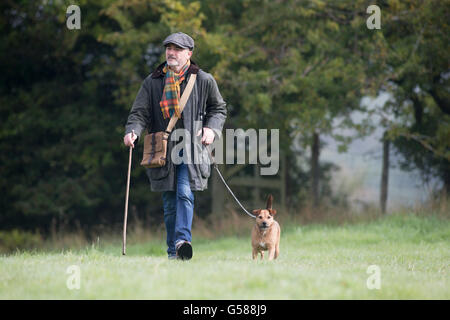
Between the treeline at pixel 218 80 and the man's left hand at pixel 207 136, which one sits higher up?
the treeline at pixel 218 80

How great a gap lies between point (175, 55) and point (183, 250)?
6.64 feet

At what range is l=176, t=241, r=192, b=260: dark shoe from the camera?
6098 millimetres

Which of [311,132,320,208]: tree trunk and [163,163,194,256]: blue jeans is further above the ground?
[311,132,320,208]: tree trunk

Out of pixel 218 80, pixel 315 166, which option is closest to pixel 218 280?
pixel 218 80

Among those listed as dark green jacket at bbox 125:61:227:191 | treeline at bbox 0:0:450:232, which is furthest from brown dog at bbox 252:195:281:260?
treeline at bbox 0:0:450:232

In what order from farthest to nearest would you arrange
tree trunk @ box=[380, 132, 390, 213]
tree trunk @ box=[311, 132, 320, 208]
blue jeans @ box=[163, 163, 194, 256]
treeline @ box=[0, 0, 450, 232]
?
tree trunk @ box=[311, 132, 320, 208] → tree trunk @ box=[380, 132, 390, 213] → treeline @ box=[0, 0, 450, 232] → blue jeans @ box=[163, 163, 194, 256]

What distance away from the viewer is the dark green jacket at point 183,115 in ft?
20.8

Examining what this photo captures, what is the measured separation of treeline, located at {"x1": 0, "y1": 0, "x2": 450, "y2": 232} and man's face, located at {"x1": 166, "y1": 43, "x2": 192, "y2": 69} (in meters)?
5.55

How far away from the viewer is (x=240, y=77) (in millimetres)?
12219

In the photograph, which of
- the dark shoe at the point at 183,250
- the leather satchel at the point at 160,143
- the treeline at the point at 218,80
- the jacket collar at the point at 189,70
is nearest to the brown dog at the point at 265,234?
the dark shoe at the point at 183,250

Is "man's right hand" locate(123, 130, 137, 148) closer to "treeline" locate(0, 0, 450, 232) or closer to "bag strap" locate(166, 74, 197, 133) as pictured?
"bag strap" locate(166, 74, 197, 133)

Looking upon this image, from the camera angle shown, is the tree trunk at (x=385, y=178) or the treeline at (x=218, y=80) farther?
the tree trunk at (x=385, y=178)

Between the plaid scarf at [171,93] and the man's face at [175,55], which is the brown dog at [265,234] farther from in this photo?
the man's face at [175,55]

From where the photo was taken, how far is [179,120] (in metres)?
6.37
